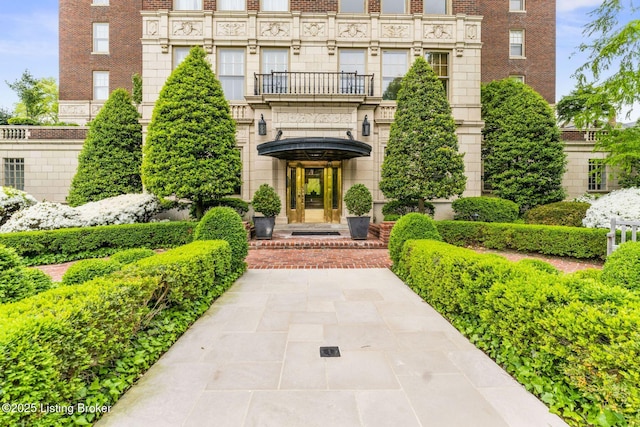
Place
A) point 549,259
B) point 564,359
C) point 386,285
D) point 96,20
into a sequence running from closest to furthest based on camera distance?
point 564,359, point 386,285, point 549,259, point 96,20

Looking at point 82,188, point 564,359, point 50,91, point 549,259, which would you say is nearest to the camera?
point 564,359

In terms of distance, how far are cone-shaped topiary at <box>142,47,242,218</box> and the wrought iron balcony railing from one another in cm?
340

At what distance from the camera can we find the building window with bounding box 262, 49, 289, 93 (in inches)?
539

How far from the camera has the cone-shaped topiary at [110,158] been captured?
512 inches

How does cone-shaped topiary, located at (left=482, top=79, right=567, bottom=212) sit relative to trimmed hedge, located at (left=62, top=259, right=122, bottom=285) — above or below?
above

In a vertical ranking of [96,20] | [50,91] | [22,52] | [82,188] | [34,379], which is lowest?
[34,379]

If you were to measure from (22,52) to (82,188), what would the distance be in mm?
27694

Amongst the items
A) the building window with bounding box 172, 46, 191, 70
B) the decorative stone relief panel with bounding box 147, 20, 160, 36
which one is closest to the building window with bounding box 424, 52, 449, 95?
the building window with bounding box 172, 46, 191, 70

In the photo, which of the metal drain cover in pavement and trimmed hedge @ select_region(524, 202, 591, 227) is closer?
the metal drain cover in pavement

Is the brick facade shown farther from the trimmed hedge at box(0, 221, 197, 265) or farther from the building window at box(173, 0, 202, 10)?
the trimmed hedge at box(0, 221, 197, 265)

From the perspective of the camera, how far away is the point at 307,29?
13.6 m

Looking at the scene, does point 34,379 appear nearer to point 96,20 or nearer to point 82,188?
point 82,188

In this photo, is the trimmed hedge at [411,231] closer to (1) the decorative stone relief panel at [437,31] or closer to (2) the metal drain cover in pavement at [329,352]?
(2) the metal drain cover in pavement at [329,352]

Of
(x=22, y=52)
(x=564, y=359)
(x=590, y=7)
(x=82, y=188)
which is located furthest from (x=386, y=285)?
(x=22, y=52)
